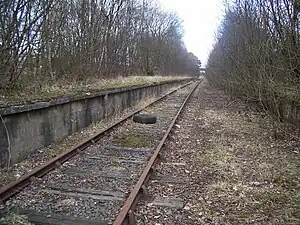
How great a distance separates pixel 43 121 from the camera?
760 centimetres

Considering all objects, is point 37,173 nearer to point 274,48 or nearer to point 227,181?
point 227,181

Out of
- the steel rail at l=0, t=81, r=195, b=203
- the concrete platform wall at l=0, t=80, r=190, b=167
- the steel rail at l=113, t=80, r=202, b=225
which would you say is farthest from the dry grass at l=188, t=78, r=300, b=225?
the concrete platform wall at l=0, t=80, r=190, b=167

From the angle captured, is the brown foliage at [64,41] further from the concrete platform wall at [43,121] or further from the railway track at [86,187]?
the railway track at [86,187]

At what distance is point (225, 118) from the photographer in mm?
13680

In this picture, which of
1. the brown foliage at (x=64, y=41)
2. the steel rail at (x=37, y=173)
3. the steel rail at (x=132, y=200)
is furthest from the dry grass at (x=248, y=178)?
the brown foliage at (x=64, y=41)

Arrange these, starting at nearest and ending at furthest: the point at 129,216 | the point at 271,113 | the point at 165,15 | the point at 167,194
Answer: the point at 129,216
the point at 167,194
the point at 271,113
the point at 165,15

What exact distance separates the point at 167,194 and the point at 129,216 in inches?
45.1

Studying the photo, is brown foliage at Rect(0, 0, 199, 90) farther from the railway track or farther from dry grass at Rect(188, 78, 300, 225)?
dry grass at Rect(188, 78, 300, 225)

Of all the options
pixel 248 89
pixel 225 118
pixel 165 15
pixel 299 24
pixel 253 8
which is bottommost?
pixel 225 118

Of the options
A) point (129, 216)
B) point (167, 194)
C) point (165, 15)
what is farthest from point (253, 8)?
point (165, 15)

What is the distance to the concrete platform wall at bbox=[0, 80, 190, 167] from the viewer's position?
6.20 metres

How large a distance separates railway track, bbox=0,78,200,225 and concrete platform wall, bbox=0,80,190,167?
3.01 ft

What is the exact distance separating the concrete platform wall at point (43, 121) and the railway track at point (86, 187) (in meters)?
0.92

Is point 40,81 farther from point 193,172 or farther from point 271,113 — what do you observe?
point 271,113
